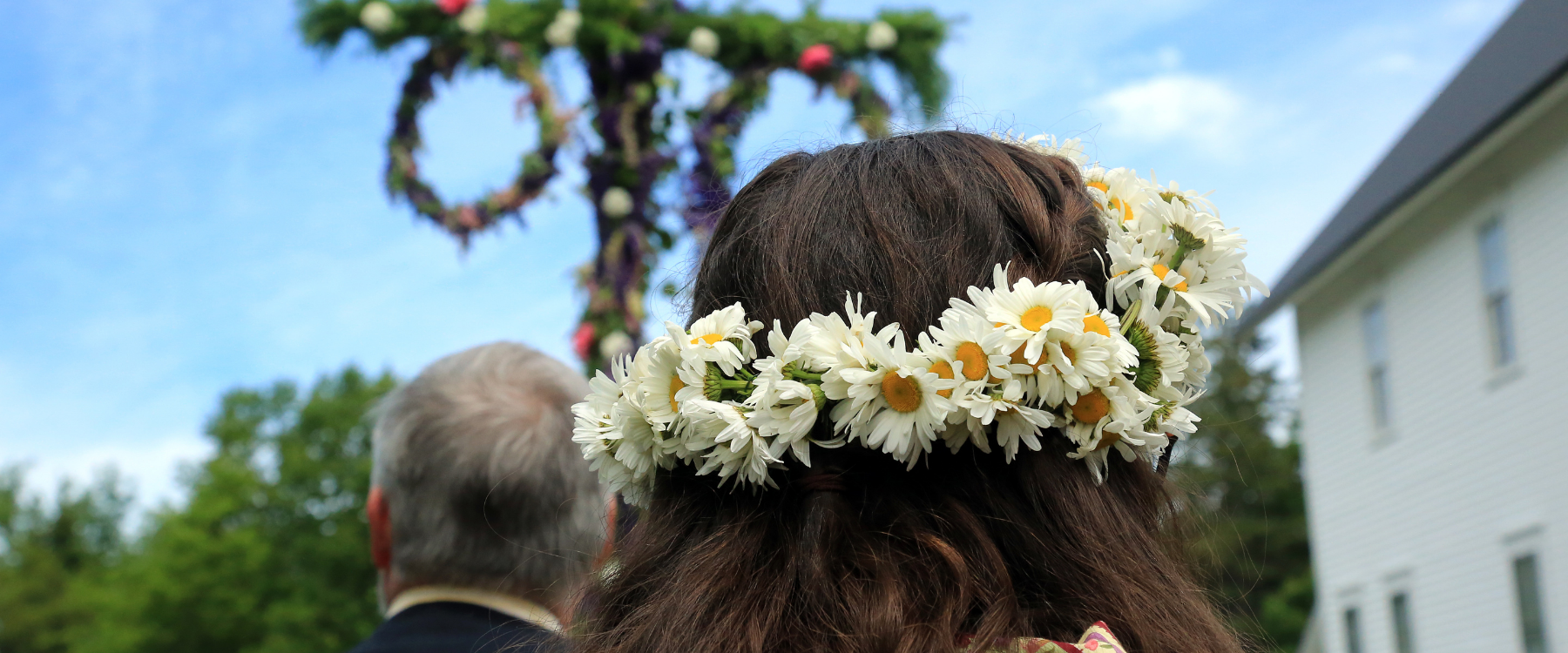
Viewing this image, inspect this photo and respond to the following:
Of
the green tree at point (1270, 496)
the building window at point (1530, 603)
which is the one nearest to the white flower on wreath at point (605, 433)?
the building window at point (1530, 603)

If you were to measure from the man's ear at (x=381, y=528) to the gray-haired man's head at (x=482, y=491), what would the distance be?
0.01 metres

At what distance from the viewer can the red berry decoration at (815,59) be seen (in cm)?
611

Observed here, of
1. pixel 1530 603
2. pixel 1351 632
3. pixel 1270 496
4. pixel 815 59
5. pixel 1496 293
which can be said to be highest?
pixel 815 59

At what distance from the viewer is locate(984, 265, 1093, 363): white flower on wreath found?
1202 mm

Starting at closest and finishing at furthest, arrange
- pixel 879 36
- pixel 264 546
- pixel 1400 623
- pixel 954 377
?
pixel 954 377 < pixel 879 36 < pixel 1400 623 < pixel 264 546

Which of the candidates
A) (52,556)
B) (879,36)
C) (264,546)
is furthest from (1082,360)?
(52,556)

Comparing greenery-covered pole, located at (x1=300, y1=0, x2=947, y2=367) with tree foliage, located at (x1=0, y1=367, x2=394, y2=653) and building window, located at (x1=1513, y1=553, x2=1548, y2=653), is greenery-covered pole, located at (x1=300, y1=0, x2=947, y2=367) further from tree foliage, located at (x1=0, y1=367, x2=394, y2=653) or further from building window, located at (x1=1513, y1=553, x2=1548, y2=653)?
tree foliage, located at (x1=0, y1=367, x2=394, y2=653)

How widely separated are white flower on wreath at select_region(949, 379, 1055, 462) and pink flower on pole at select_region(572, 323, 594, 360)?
4484 mm

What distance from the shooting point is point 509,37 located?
5.95 m

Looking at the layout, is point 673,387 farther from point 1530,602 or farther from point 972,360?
point 1530,602

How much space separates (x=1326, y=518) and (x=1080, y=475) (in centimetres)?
1640

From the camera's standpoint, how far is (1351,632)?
53.3 ft

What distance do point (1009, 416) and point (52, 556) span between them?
5535cm

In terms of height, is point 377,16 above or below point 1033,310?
above
